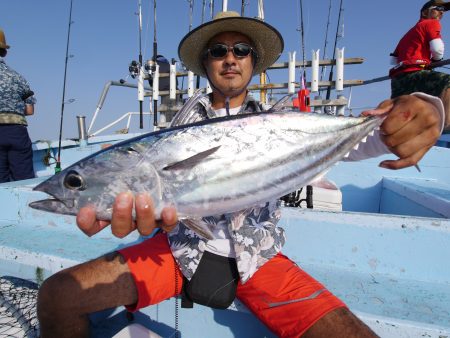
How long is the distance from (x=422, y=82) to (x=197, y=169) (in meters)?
5.27

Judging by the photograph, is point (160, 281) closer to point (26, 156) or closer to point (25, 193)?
point (25, 193)

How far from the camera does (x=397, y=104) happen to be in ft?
4.91

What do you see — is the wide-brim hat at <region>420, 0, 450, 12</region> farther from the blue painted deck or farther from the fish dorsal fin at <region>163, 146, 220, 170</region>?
the fish dorsal fin at <region>163, 146, 220, 170</region>

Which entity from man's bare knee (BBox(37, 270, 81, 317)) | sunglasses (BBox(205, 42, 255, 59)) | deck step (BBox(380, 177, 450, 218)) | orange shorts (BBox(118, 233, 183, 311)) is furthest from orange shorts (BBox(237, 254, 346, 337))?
deck step (BBox(380, 177, 450, 218))

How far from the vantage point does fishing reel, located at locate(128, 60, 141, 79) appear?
927cm

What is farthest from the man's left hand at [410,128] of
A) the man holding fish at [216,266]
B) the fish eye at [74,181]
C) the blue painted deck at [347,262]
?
the fish eye at [74,181]

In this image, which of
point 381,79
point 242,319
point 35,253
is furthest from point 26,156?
point 381,79

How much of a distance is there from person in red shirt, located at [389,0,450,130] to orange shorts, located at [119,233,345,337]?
4518 millimetres

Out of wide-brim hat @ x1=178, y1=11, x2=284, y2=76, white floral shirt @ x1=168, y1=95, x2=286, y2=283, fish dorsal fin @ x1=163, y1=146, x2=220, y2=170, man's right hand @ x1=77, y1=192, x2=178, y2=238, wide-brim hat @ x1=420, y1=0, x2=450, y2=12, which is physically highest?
wide-brim hat @ x1=420, y1=0, x2=450, y2=12

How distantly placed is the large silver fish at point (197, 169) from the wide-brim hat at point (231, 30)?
1064 millimetres

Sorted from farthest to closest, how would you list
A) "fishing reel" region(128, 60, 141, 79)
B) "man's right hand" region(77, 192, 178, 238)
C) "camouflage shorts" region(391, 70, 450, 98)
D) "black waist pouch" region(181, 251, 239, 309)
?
1. "fishing reel" region(128, 60, 141, 79)
2. "camouflage shorts" region(391, 70, 450, 98)
3. "black waist pouch" region(181, 251, 239, 309)
4. "man's right hand" region(77, 192, 178, 238)

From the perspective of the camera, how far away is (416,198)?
3.38 metres

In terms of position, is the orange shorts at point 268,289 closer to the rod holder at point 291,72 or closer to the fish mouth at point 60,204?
the fish mouth at point 60,204

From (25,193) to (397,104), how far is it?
347 centimetres
